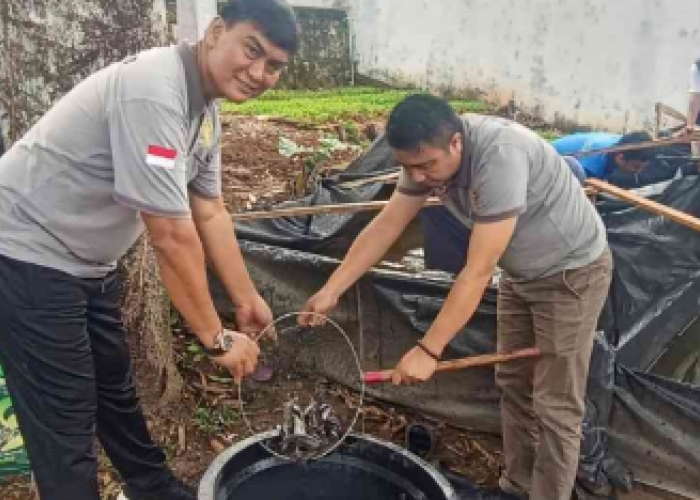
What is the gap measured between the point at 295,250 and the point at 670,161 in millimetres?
3036

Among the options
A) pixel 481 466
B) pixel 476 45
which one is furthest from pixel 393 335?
pixel 476 45

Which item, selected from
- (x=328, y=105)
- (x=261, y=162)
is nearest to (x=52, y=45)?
(x=261, y=162)

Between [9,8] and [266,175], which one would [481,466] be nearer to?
[9,8]

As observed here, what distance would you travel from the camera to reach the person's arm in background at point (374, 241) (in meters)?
3.33

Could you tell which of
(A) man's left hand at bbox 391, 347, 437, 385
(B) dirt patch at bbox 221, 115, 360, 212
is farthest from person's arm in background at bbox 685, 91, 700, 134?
(A) man's left hand at bbox 391, 347, 437, 385

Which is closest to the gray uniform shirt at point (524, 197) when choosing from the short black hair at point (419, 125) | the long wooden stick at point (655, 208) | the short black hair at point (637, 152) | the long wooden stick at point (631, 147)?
the short black hair at point (419, 125)

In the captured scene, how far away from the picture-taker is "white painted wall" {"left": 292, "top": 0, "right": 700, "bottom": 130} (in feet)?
Result: 40.9

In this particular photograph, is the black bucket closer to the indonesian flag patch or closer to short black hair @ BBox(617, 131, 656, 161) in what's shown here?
the indonesian flag patch

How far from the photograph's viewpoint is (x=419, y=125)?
2783mm

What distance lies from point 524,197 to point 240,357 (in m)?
1.22

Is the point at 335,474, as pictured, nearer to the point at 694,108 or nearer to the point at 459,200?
the point at 459,200

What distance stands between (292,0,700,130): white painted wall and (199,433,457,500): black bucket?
10897 millimetres

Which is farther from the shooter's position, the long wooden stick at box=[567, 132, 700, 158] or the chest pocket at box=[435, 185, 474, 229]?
the long wooden stick at box=[567, 132, 700, 158]

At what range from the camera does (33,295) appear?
8.39ft
